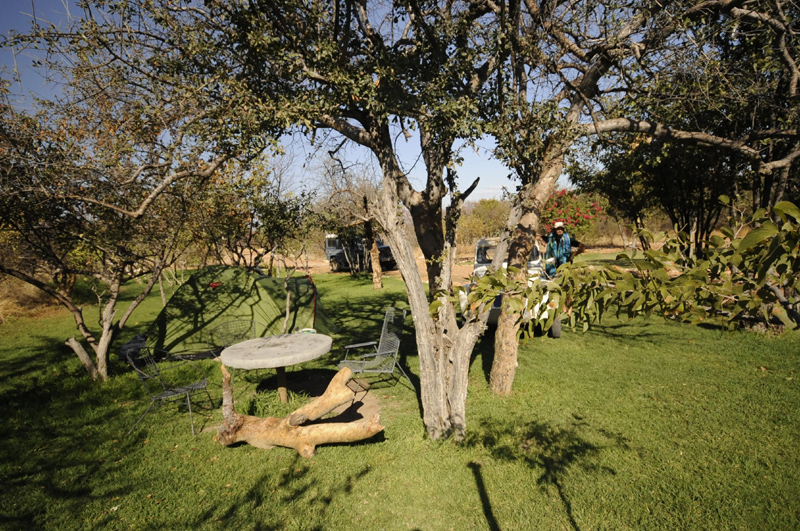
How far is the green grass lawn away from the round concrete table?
0.74 meters

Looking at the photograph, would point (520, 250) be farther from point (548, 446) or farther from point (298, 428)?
point (298, 428)

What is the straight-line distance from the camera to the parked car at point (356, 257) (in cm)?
2416

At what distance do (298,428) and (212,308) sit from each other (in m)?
4.12

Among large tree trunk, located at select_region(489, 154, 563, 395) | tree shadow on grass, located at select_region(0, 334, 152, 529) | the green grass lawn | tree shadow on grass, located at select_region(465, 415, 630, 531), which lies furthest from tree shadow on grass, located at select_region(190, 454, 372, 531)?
large tree trunk, located at select_region(489, 154, 563, 395)

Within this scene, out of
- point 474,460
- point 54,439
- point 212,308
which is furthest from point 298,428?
point 212,308

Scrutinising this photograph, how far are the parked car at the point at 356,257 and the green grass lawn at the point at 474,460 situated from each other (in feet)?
58.0

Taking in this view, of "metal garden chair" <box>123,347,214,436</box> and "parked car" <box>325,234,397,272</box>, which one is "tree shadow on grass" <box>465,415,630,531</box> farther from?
"parked car" <box>325,234,397,272</box>

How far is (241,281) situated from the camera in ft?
25.6

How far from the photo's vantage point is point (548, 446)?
161 inches

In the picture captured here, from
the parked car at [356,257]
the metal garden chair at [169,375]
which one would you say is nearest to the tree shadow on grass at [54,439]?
the metal garden chair at [169,375]

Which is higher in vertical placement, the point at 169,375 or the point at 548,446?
the point at 169,375

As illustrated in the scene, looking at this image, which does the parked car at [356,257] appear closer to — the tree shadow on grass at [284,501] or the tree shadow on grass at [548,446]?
the tree shadow on grass at [548,446]

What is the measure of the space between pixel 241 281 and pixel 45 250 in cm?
291

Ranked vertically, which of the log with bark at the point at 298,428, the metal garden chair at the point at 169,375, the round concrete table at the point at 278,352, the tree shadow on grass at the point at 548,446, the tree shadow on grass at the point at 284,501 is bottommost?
the tree shadow on grass at the point at 548,446
